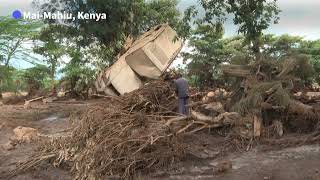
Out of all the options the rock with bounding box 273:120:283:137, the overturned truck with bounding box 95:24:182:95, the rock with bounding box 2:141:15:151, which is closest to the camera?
the rock with bounding box 273:120:283:137

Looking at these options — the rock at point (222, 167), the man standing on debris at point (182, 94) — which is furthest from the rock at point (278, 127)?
Result: the man standing on debris at point (182, 94)

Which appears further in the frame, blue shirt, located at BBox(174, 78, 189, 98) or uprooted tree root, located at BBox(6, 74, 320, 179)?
blue shirt, located at BBox(174, 78, 189, 98)

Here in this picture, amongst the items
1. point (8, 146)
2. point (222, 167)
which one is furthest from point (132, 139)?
point (8, 146)

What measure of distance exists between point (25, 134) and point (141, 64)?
15.0 feet

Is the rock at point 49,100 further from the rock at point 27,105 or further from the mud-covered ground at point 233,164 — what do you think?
the mud-covered ground at point 233,164

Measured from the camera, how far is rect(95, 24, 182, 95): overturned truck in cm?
1404

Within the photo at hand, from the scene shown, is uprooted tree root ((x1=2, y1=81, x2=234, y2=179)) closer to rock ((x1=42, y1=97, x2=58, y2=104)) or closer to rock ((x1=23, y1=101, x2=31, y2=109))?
rock ((x1=23, y1=101, x2=31, y2=109))

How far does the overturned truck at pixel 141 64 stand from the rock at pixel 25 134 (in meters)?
3.89

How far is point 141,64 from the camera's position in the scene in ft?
46.5

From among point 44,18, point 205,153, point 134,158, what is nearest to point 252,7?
point 205,153

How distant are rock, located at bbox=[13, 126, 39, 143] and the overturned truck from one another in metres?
3.89

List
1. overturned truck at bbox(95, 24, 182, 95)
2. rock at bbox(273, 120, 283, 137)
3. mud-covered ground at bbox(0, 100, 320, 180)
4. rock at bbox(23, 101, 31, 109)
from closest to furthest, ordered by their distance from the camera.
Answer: mud-covered ground at bbox(0, 100, 320, 180)
rock at bbox(273, 120, 283, 137)
overturned truck at bbox(95, 24, 182, 95)
rock at bbox(23, 101, 31, 109)

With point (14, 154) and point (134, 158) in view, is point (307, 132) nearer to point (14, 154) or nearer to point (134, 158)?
point (134, 158)

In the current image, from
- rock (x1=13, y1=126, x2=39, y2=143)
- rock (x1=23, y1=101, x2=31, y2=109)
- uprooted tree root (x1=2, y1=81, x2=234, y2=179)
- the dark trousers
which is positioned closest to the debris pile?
uprooted tree root (x1=2, y1=81, x2=234, y2=179)
